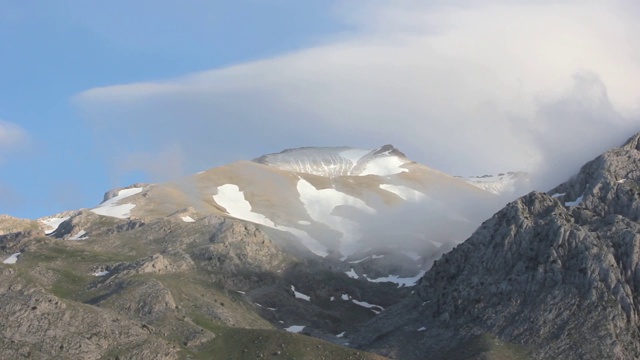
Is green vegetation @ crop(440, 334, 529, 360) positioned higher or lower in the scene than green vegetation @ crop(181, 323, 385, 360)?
lower

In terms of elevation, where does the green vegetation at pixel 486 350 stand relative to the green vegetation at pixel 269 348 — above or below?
below

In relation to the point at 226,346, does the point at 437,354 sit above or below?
below

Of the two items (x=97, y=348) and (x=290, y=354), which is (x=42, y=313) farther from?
(x=290, y=354)

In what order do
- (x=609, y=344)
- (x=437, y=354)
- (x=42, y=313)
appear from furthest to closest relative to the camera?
(x=437, y=354) → (x=609, y=344) → (x=42, y=313)

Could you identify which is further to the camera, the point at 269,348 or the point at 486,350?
the point at 486,350

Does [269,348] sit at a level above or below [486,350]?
above

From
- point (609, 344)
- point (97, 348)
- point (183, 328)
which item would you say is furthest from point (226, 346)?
point (609, 344)

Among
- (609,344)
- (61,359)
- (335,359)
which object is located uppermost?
(61,359)

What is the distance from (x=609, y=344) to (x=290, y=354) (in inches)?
2121

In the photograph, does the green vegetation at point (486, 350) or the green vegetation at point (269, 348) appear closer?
the green vegetation at point (269, 348)

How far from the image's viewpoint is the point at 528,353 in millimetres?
190500

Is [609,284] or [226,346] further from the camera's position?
[609,284]

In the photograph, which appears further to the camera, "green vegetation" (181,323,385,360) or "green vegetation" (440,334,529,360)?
"green vegetation" (440,334,529,360)

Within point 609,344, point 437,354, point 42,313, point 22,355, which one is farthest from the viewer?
point 437,354
